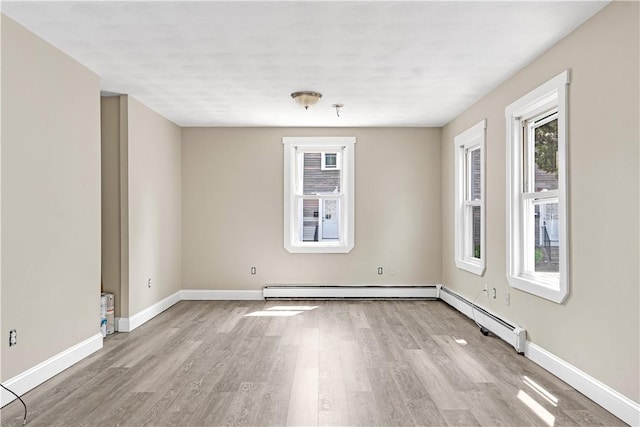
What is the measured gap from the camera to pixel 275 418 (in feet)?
8.54

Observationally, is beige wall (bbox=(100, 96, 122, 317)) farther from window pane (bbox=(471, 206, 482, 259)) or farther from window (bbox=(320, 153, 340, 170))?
window pane (bbox=(471, 206, 482, 259))

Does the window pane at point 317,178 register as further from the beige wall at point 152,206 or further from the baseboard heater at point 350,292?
the beige wall at point 152,206

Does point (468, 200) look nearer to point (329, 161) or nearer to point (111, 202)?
point (329, 161)

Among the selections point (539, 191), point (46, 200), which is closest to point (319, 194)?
point (539, 191)

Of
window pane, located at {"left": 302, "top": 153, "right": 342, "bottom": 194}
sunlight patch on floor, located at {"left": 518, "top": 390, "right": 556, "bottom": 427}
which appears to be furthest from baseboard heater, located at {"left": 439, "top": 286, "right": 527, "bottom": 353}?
window pane, located at {"left": 302, "top": 153, "right": 342, "bottom": 194}

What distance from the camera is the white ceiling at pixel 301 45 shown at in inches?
108

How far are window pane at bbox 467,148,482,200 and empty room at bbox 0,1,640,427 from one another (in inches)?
2.1

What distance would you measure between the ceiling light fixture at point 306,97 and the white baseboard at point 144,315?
2.88 meters

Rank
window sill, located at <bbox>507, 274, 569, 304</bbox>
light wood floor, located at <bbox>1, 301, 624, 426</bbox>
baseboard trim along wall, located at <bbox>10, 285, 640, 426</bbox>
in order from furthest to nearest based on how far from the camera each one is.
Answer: window sill, located at <bbox>507, 274, 569, 304</bbox> < baseboard trim along wall, located at <bbox>10, 285, 640, 426</bbox> < light wood floor, located at <bbox>1, 301, 624, 426</bbox>

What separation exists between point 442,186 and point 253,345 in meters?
3.72

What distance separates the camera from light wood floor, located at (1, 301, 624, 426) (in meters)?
2.63

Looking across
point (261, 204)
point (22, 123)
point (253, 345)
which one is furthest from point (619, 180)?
point (261, 204)

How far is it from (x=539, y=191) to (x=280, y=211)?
3614mm

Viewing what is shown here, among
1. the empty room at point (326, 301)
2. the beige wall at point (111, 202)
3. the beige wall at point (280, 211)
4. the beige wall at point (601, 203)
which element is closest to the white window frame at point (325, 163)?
the beige wall at point (280, 211)
